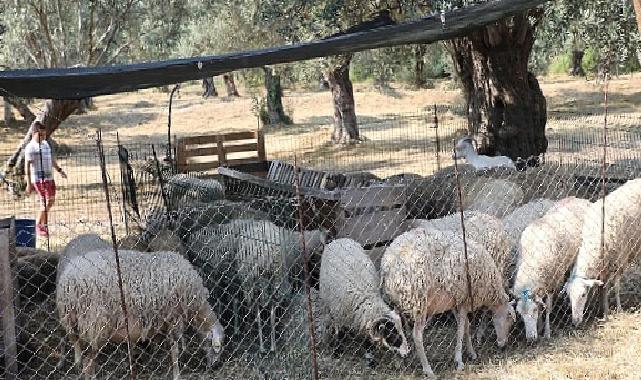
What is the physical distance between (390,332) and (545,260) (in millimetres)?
1720

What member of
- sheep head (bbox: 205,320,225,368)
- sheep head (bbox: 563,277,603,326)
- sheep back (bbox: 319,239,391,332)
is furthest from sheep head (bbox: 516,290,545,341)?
sheep head (bbox: 205,320,225,368)

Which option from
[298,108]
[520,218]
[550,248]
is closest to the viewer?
[550,248]

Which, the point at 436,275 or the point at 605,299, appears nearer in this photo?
the point at 436,275

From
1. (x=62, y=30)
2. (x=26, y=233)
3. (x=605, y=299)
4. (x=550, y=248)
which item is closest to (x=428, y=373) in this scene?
(x=550, y=248)

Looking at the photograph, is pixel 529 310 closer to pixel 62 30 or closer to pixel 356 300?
pixel 356 300

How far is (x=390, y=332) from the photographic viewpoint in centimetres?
640

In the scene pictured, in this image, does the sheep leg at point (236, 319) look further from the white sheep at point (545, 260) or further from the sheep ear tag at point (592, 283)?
the sheep ear tag at point (592, 283)

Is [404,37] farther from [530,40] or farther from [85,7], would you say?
[85,7]

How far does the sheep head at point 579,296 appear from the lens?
23.0 ft

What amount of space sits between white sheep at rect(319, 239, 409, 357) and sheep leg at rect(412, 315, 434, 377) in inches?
4.1

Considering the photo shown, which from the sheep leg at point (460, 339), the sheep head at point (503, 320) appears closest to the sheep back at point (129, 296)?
the sheep leg at point (460, 339)

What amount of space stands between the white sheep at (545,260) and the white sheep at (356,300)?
1232mm

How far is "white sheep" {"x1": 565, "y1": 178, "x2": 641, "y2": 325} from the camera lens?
712cm

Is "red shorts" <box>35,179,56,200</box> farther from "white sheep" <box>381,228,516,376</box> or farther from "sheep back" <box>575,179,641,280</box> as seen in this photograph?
"sheep back" <box>575,179,641,280</box>
